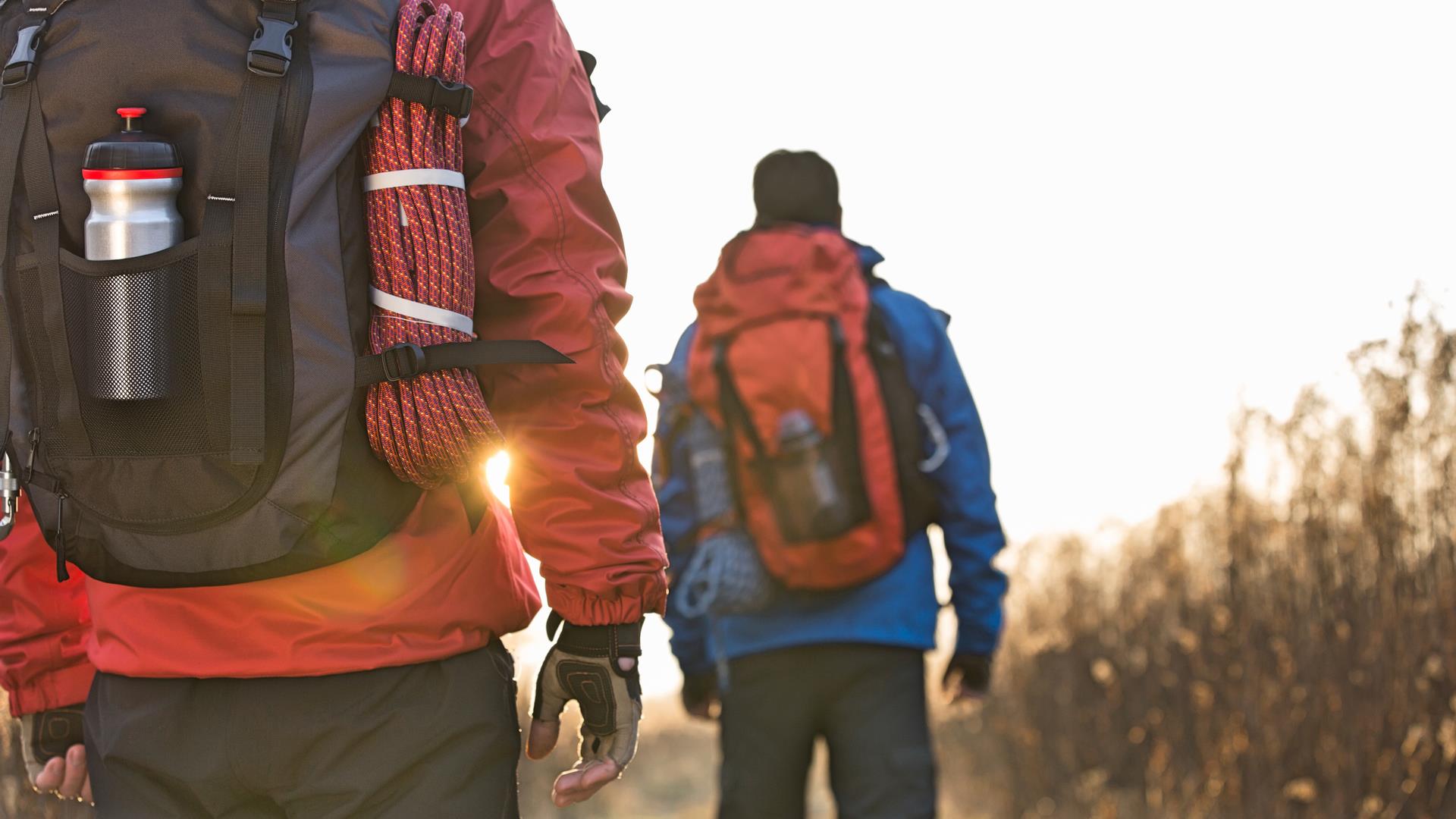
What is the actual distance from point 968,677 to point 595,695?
2.22 meters

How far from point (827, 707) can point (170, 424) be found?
2314 millimetres

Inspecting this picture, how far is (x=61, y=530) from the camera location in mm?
1986

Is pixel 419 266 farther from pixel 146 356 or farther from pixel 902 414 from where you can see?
pixel 902 414

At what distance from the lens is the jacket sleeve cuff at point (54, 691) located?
7.72ft

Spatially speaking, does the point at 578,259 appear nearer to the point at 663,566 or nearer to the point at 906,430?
the point at 663,566

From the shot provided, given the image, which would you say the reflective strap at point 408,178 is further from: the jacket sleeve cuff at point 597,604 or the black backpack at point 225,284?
the jacket sleeve cuff at point 597,604

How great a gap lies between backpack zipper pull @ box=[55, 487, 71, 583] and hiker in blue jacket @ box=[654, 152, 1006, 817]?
2.15m

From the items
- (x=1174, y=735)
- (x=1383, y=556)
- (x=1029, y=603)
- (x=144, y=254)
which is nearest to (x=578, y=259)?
(x=144, y=254)

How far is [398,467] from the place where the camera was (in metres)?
1.92

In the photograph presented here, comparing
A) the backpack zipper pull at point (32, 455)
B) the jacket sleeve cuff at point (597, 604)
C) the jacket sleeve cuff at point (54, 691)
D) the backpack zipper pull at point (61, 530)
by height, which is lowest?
the jacket sleeve cuff at point (54, 691)

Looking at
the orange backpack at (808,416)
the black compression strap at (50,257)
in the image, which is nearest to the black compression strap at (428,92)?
the black compression strap at (50,257)

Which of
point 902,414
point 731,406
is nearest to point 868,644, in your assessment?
point 902,414

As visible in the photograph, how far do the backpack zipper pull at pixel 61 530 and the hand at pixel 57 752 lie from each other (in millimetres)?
455

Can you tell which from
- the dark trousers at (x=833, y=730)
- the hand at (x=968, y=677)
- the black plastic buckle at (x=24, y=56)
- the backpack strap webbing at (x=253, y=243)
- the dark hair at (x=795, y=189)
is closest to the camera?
the backpack strap webbing at (x=253, y=243)
